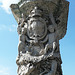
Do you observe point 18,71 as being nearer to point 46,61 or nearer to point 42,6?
point 46,61

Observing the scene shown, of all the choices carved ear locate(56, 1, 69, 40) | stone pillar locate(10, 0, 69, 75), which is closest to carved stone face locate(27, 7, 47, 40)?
stone pillar locate(10, 0, 69, 75)

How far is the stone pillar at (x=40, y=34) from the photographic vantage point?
19.6 feet

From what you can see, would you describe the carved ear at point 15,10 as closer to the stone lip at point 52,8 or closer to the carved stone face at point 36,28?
the stone lip at point 52,8

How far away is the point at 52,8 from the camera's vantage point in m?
6.83

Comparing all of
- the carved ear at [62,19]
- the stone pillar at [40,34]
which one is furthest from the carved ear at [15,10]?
the carved ear at [62,19]

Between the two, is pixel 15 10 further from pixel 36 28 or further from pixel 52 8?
pixel 52 8

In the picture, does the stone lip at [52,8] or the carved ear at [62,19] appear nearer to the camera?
the stone lip at [52,8]

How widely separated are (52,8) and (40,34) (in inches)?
46.4

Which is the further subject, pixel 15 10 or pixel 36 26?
pixel 15 10

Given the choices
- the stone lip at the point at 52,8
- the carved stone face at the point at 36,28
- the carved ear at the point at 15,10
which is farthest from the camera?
the carved ear at the point at 15,10

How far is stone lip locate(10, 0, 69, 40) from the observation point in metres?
6.69

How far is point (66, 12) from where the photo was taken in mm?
7145

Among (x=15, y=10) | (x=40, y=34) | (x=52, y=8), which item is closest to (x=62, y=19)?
(x=52, y=8)

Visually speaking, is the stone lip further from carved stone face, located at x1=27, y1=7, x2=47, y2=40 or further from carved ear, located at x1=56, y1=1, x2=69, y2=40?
carved stone face, located at x1=27, y1=7, x2=47, y2=40
